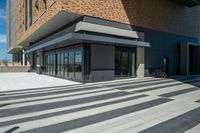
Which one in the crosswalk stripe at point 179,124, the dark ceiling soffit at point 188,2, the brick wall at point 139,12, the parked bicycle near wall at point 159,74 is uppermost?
the dark ceiling soffit at point 188,2

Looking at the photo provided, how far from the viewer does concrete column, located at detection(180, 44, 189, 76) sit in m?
28.5

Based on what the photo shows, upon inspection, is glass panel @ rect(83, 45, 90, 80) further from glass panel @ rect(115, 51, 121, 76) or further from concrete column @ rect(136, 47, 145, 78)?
concrete column @ rect(136, 47, 145, 78)

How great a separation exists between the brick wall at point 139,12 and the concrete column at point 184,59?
2.35 meters

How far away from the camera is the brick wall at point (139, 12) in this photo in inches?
699

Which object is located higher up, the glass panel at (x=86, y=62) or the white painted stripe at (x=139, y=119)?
Result: the glass panel at (x=86, y=62)

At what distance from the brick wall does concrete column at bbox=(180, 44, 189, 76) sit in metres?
2.35

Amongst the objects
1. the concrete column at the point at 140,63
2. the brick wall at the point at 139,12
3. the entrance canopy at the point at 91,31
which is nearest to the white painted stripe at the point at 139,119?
the entrance canopy at the point at 91,31

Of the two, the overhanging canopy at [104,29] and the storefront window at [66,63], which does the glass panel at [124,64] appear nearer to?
the overhanging canopy at [104,29]

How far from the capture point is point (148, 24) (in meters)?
24.3

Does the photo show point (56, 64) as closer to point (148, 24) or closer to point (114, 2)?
point (114, 2)

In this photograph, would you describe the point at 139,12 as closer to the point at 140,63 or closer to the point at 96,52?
the point at 140,63

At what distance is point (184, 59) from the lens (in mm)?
28641

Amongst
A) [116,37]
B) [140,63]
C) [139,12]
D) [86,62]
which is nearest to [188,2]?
[139,12]

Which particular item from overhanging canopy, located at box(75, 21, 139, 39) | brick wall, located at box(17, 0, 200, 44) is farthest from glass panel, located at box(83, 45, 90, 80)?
brick wall, located at box(17, 0, 200, 44)
